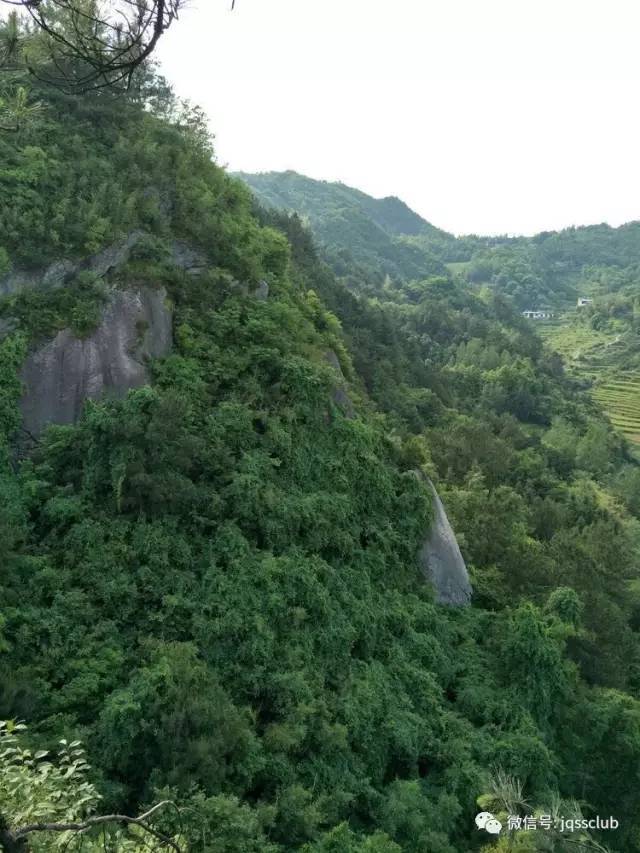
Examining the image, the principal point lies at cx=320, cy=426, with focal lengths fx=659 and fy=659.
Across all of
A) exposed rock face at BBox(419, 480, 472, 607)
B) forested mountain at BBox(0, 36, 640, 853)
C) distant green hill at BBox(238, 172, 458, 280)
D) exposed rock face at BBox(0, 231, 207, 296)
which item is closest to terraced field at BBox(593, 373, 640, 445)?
distant green hill at BBox(238, 172, 458, 280)

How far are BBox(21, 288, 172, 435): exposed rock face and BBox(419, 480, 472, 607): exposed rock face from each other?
8425mm

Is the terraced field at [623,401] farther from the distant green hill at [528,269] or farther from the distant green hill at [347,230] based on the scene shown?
the distant green hill at [347,230]

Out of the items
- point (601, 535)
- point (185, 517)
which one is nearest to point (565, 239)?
point (601, 535)

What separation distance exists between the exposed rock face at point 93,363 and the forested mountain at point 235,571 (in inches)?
2.4

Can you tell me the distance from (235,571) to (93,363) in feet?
18.2

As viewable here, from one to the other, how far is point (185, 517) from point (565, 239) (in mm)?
203835

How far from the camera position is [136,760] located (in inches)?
381

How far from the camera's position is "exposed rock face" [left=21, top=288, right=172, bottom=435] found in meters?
13.8

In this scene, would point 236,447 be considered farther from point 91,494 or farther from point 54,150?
point 54,150

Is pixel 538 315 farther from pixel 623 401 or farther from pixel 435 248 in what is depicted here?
pixel 623 401

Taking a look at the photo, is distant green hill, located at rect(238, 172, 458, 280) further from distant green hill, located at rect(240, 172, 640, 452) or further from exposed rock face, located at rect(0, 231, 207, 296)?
exposed rock face, located at rect(0, 231, 207, 296)

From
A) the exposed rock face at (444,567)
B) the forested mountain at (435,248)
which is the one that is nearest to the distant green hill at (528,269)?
the forested mountain at (435,248)

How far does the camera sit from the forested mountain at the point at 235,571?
10195 mm

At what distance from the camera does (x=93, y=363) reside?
1427 cm
